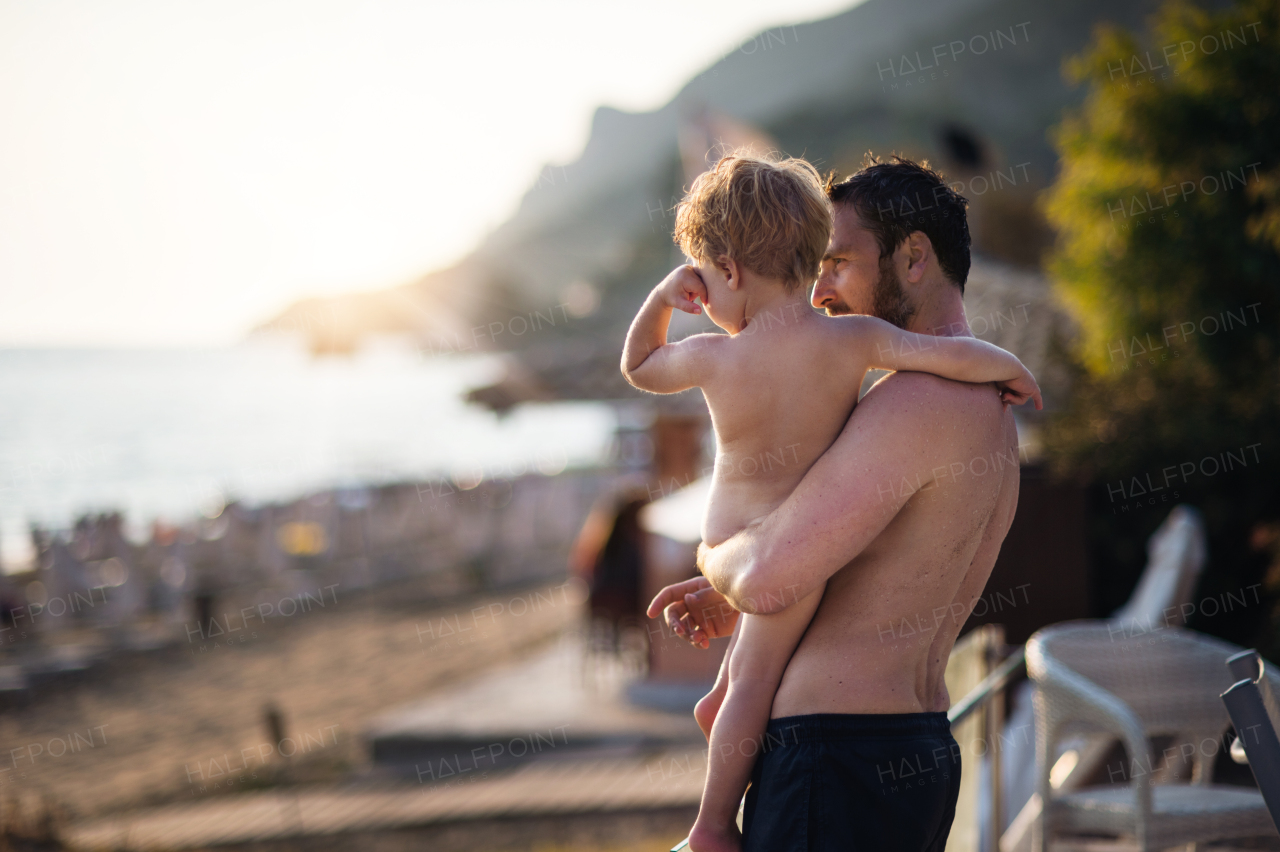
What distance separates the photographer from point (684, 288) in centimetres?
148

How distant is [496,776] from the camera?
6539 millimetres

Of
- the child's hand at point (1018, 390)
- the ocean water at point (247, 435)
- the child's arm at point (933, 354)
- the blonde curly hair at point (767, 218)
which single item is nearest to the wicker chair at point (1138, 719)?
the child's hand at point (1018, 390)

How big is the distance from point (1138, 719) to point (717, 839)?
2.40 meters

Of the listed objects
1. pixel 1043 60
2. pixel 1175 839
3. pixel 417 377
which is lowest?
pixel 1175 839

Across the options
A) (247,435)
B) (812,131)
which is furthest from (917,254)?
(812,131)

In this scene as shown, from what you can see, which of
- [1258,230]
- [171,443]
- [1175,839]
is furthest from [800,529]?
[171,443]

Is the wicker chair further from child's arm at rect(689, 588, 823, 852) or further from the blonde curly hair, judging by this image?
the blonde curly hair

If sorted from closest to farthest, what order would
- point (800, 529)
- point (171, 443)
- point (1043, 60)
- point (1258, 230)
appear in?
point (800, 529)
point (1258, 230)
point (171, 443)
point (1043, 60)

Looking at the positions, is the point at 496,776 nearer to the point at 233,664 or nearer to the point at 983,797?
the point at 983,797

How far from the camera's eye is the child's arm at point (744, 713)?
140cm

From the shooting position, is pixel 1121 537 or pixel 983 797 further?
pixel 1121 537

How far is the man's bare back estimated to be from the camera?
1.37 m

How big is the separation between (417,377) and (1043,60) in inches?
2305

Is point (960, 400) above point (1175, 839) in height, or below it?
above
